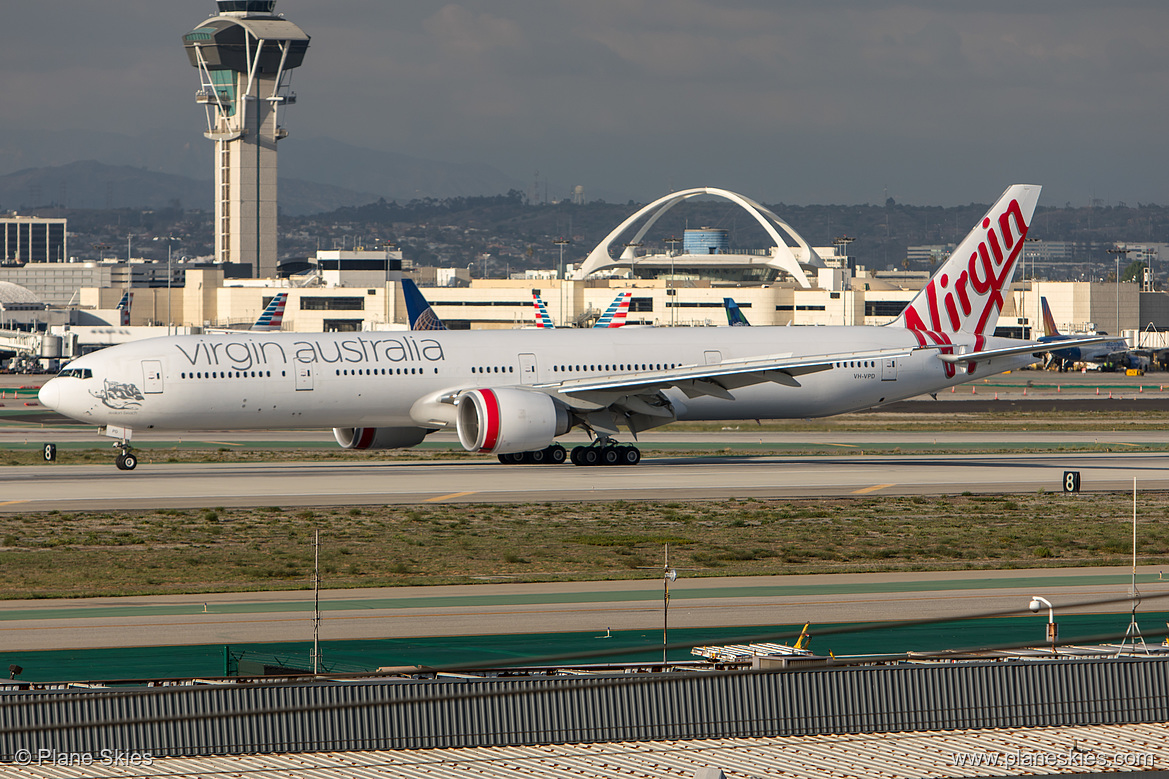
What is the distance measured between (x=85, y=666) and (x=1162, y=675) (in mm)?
15548

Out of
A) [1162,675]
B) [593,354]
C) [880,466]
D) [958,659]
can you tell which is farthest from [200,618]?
[880,466]

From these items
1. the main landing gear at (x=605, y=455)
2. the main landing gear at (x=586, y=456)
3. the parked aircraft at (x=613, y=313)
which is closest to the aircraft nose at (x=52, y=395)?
the main landing gear at (x=586, y=456)

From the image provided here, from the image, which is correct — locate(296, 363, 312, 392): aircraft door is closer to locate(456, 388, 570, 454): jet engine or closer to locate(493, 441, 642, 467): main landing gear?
locate(456, 388, 570, 454): jet engine

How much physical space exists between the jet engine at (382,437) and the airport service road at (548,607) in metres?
23.3

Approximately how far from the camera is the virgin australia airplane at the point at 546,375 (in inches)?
1825

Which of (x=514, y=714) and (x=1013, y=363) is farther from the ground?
→ (x=1013, y=363)

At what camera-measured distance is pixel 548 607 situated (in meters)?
26.4

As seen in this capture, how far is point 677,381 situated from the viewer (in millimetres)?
48688

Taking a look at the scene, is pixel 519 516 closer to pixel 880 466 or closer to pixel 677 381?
pixel 677 381

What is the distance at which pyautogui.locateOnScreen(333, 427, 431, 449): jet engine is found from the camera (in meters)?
51.2

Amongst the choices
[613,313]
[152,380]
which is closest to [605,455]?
[152,380]

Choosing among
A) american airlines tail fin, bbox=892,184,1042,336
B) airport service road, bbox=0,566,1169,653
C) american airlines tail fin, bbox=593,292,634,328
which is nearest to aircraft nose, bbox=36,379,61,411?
airport service road, bbox=0,566,1169,653

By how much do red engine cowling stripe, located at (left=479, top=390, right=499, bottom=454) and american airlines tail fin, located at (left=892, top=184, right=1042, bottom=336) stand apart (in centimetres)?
1815

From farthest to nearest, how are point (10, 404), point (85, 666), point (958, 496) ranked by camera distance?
1. point (10, 404)
2. point (958, 496)
3. point (85, 666)
